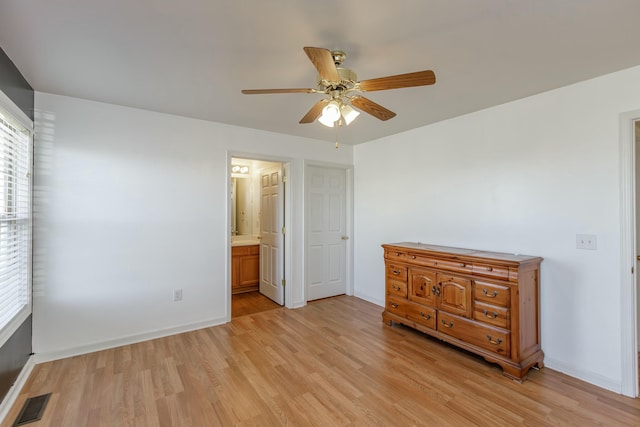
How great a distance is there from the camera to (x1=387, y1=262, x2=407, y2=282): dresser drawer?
328cm

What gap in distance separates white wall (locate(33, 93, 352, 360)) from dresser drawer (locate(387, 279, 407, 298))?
76.0 inches

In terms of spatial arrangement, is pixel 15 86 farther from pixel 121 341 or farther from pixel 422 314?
pixel 422 314

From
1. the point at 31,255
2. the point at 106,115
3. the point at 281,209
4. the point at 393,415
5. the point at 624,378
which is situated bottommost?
the point at 393,415

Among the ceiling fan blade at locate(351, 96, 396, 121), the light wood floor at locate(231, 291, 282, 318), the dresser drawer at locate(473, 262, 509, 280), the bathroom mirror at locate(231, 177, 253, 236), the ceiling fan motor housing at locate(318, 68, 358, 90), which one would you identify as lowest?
the light wood floor at locate(231, 291, 282, 318)

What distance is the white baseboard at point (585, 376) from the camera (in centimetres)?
223

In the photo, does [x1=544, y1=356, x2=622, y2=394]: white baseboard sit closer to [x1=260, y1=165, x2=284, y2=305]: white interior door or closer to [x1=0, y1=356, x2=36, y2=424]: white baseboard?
[x1=260, y1=165, x2=284, y2=305]: white interior door

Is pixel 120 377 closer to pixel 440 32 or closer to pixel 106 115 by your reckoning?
pixel 106 115

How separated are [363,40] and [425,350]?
8.85 ft

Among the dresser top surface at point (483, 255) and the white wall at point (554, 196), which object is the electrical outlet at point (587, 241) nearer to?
the white wall at point (554, 196)

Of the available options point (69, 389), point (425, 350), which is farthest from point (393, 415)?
point (69, 389)

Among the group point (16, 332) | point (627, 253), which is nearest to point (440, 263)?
point (627, 253)

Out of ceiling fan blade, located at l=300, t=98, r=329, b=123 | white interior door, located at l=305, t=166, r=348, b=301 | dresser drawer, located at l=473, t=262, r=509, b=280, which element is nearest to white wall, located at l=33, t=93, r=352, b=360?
white interior door, located at l=305, t=166, r=348, b=301

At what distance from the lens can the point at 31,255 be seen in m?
2.54

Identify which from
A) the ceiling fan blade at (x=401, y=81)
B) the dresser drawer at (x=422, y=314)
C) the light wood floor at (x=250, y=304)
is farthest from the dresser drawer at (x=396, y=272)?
the ceiling fan blade at (x=401, y=81)
